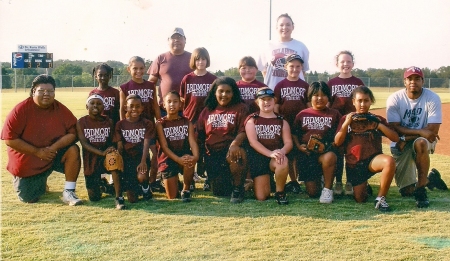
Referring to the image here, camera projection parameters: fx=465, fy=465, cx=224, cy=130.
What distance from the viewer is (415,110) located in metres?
5.38

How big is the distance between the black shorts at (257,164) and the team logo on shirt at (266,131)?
212mm

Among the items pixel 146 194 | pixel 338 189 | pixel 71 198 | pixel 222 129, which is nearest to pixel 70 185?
pixel 71 198

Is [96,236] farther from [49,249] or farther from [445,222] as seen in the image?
[445,222]

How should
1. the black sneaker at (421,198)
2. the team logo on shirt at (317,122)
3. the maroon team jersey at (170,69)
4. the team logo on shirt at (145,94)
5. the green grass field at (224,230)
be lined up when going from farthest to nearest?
the maroon team jersey at (170,69), the team logo on shirt at (145,94), the team logo on shirt at (317,122), the black sneaker at (421,198), the green grass field at (224,230)

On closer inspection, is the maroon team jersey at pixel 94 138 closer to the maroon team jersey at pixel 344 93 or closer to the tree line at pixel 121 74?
the maroon team jersey at pixel 344 93

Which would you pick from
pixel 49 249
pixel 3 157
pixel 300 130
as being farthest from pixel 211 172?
pixel 3 157

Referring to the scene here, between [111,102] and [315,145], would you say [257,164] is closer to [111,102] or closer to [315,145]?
[315,145]

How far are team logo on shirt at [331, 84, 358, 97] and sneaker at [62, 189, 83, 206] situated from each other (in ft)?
10.8

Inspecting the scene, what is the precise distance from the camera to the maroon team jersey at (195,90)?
5914 mm

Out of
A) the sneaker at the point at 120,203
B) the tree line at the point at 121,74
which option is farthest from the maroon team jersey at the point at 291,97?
the tree line at the point at 121,74

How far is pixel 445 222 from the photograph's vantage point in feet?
14.0

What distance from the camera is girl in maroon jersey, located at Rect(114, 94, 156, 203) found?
5.17 meters

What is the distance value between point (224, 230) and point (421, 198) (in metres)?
2.25

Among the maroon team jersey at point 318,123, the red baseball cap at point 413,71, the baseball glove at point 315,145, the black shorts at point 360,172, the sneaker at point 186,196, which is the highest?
the red baseball cap at point 413,71
